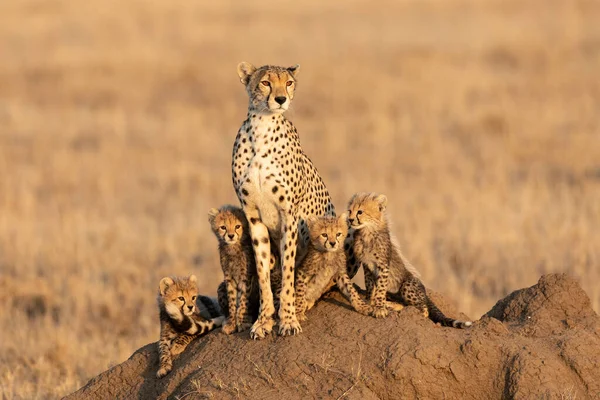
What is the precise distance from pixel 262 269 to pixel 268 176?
49cm

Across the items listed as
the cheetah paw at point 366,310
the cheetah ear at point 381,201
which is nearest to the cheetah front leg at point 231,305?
the cheetah paw at point 366,310

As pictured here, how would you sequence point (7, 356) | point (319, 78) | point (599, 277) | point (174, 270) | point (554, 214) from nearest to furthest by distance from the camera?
point (7, 356)
point (599, 277)
point (174, 270)
point (554, 214)
point (319, 78)

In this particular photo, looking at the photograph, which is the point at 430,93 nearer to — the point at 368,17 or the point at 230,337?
the point at 368,17

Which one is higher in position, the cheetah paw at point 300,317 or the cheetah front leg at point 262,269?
the cheetah front leg at point 262,269

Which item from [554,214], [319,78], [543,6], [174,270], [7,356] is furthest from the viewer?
[543,6]

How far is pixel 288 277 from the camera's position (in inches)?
219

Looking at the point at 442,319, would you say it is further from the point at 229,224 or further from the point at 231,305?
the point at 229,224

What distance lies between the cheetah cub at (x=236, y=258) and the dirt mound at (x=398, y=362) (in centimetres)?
30

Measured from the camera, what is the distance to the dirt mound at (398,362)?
16.4ft

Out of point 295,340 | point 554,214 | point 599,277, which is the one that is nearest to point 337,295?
point 295,340

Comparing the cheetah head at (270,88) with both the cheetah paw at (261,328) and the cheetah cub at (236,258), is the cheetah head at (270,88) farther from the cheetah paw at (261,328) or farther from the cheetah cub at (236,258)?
the cheetah paw at (261,328)

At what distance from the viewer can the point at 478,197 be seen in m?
12.1

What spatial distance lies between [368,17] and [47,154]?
12900mm

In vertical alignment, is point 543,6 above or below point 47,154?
above
